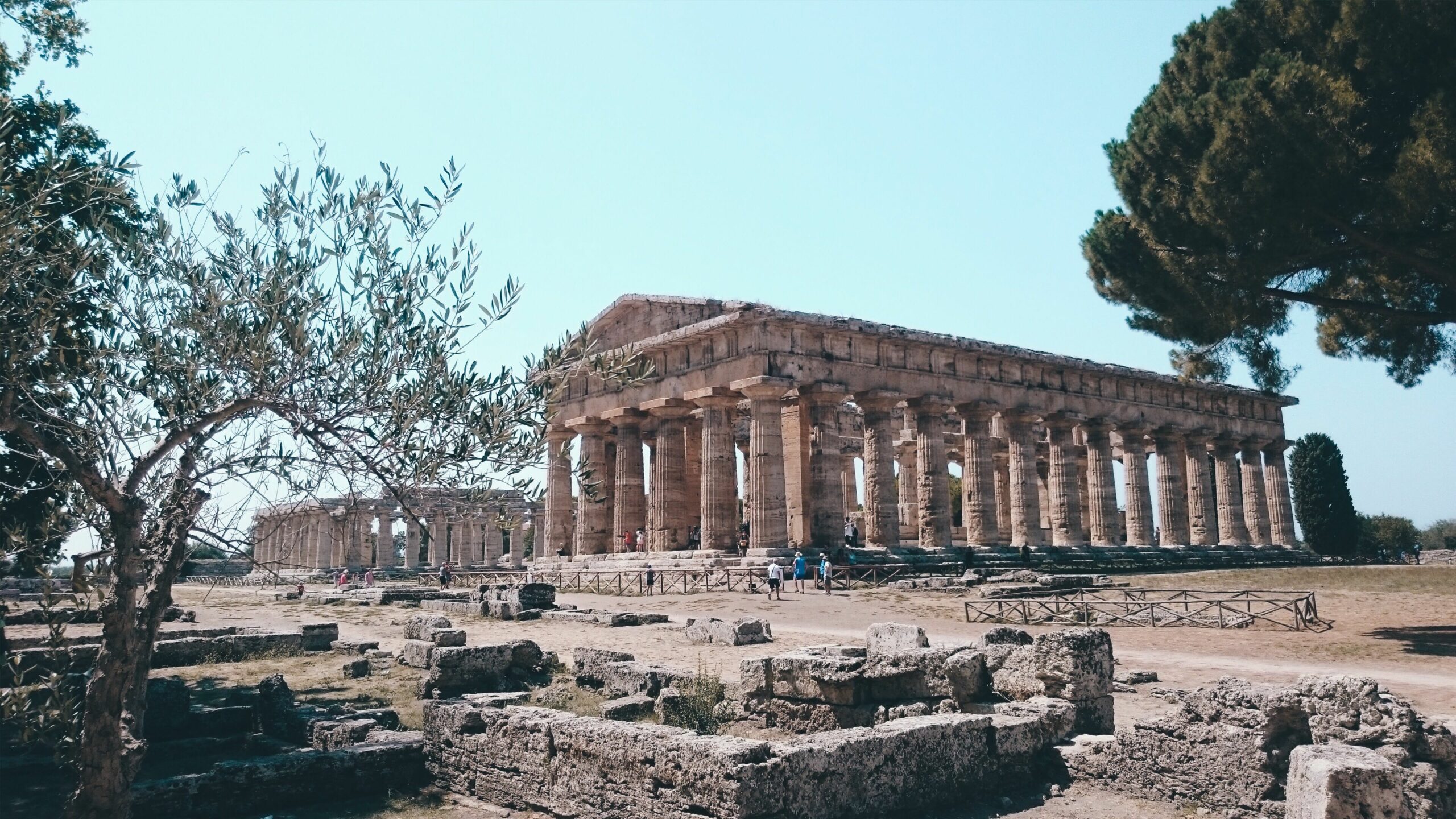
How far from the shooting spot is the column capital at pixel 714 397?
102 feet

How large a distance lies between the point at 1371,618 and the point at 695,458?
22294mm

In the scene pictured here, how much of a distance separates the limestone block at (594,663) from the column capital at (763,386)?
1710 centimetres

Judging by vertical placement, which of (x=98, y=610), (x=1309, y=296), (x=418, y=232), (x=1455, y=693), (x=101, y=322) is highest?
(x=1309, y=296)

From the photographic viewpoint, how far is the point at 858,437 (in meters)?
43.8

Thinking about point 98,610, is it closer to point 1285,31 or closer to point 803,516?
point 1285,31

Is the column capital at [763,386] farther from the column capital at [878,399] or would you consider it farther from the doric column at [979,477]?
the doric column at [979,477]

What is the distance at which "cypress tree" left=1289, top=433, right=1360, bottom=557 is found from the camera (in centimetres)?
5391

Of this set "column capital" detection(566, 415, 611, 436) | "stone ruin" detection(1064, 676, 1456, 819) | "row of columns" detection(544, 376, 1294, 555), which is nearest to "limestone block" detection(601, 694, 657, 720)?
"stone ruin" detection(1064, 676, 1456, 819)

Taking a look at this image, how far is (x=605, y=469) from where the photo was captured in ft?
126

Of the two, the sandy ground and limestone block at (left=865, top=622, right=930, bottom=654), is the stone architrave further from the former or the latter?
limestone block at (left=865, top=622, right=930, bottom=654)

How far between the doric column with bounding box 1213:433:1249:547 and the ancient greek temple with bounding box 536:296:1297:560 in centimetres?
9

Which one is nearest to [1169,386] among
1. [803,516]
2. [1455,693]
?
[803,516]

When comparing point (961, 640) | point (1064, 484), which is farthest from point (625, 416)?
point (961, 640)

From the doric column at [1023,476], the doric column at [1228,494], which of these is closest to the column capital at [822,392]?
the doric column at [1023,476]
